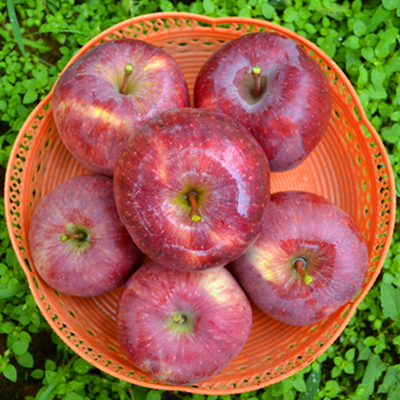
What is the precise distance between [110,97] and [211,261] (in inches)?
24.1

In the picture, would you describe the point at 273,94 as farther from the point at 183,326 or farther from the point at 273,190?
the point at 183,326

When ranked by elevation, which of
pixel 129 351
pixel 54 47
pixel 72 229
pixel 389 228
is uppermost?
pixel 54 47

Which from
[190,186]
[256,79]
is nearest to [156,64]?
[256,79]

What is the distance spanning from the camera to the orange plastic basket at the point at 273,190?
1.62m

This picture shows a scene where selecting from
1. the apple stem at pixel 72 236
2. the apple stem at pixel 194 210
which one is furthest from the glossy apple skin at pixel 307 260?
the apple stem at pixel 72 236

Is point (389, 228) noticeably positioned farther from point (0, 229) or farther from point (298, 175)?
point (0, 229)

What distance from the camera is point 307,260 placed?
149 centimetres

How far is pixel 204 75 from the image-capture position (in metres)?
1.53

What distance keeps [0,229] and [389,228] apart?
63.2 inches

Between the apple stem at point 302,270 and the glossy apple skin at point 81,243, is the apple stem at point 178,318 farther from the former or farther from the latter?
the apple stem at point 302,270

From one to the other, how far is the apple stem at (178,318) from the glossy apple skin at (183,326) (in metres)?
0.01

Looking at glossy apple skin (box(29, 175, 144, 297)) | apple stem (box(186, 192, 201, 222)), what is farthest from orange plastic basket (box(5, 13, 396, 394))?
apple stem (box(186, 192, 201, 222))

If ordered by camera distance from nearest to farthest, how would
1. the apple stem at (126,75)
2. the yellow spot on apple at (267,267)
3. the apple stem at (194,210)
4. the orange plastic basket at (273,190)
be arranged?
the apple stem at (194,210) → the apple stem at (126,75) → the yellow spot on apple at (267,267) → the orange plastic basket at (273,190)

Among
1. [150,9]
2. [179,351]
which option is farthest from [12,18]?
[179,351]
